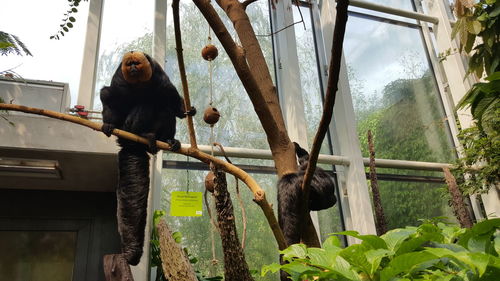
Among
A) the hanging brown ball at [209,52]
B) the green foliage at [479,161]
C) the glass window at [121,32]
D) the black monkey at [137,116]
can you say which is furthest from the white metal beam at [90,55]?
the green foliage at [479,161]

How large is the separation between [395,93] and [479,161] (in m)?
1.02

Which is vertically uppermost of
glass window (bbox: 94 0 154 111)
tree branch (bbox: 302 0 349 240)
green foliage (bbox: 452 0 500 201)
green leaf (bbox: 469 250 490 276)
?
glass window (bbox: 94 0 154 111)

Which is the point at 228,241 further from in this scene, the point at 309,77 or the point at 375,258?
the point at 309,77

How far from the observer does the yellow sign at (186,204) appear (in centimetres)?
220

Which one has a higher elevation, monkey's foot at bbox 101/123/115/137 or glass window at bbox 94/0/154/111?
glass window at bbox 94/0/154/111

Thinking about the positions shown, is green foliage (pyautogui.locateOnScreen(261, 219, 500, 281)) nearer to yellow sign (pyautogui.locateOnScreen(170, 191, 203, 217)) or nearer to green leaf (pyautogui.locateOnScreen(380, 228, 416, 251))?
green leaf (pyautogui.locateOnScreen(380, 228, 416, 251))

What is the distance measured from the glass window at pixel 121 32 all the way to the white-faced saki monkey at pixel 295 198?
1.92 metres

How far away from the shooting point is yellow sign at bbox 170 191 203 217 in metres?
2.20

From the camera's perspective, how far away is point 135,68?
130 centimetres

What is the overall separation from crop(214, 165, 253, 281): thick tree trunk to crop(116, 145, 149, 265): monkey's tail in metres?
0.44

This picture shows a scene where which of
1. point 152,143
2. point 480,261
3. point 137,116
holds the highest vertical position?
point 137,116

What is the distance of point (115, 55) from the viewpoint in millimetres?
2695

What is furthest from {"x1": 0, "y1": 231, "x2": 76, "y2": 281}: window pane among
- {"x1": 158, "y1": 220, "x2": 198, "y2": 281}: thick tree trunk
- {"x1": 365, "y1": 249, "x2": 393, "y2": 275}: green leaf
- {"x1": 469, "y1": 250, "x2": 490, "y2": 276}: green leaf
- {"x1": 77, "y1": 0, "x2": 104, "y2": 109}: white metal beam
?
{"x1": 469, "y1": 250, "x2": 490, "y2": 276}: green leaf

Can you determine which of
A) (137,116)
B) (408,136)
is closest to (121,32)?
(137,116)
